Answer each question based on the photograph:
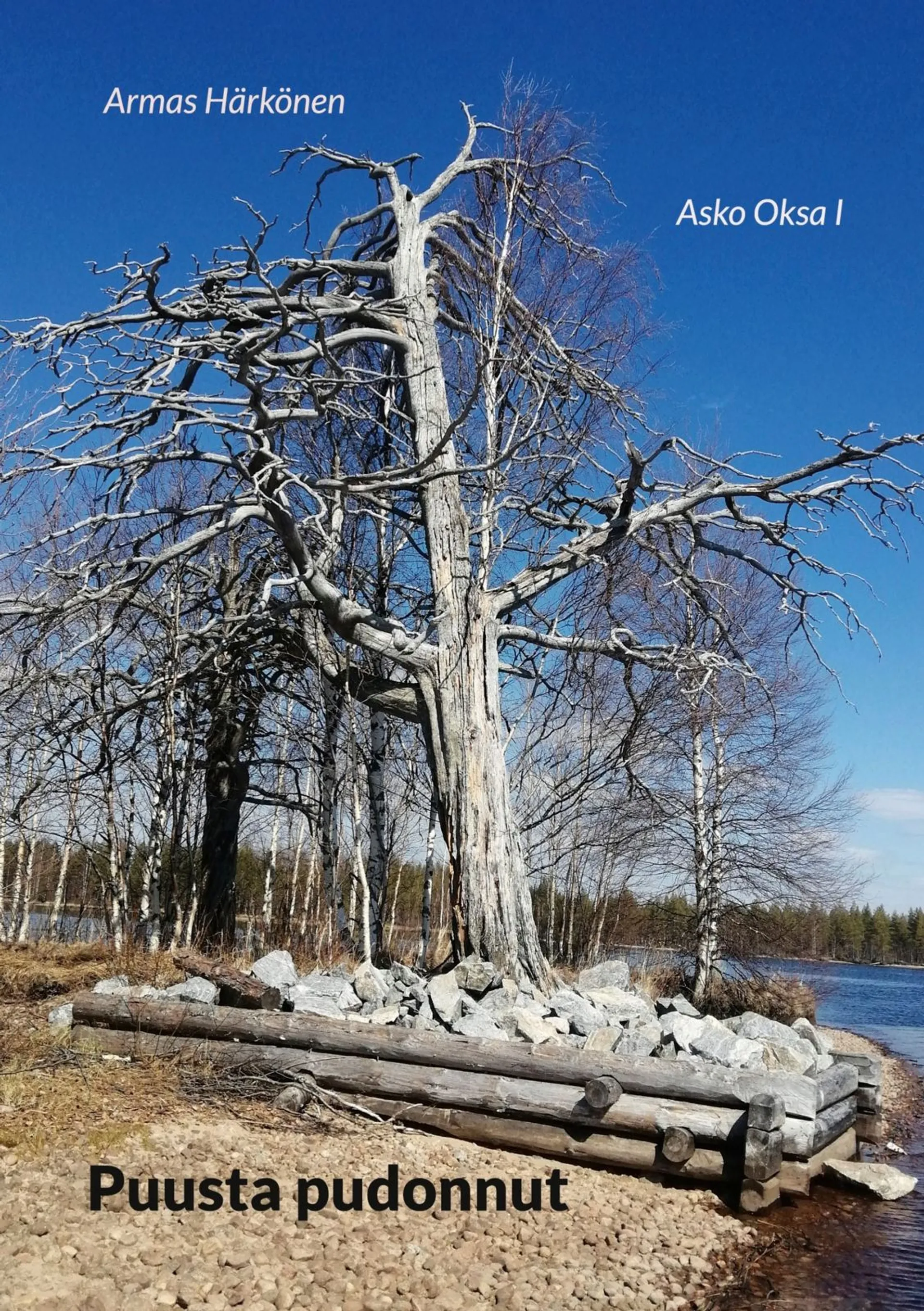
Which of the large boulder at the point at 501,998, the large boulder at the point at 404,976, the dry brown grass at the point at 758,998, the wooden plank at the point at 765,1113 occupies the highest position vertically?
the large boulder at the point at 404,976

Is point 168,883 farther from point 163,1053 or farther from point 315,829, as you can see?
point 163,1053

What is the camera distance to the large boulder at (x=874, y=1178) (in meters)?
5.75

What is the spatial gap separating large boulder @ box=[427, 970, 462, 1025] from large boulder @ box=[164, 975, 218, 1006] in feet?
Result: 4.58

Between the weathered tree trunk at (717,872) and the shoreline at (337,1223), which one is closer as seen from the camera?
the shoreline at (337,1223)

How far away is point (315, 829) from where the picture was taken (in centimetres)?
1281

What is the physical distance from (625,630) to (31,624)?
5.01m

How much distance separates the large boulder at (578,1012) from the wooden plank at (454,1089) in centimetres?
75

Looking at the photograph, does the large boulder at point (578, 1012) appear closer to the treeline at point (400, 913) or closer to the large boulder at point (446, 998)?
the large boulder at point (446, 998)

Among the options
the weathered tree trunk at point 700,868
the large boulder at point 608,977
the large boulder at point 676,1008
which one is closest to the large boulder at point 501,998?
the large boulder at point 676,1008

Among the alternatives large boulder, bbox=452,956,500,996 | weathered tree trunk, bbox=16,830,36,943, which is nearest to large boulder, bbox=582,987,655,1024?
large boulder, bbox=452,956,500,996

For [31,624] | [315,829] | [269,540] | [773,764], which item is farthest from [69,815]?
[773,764]

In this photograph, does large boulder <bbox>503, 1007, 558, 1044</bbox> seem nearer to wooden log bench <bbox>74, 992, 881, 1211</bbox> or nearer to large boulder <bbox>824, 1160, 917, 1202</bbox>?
wooden log bench <bbox>74, 992, 881, 1211</bbox>

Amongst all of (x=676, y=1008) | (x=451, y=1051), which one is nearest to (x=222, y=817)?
(x=676, y=1008)

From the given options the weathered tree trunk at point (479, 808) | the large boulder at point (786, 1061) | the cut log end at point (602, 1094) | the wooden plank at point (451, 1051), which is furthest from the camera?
the weathered tree trunk at point (479, 808)
